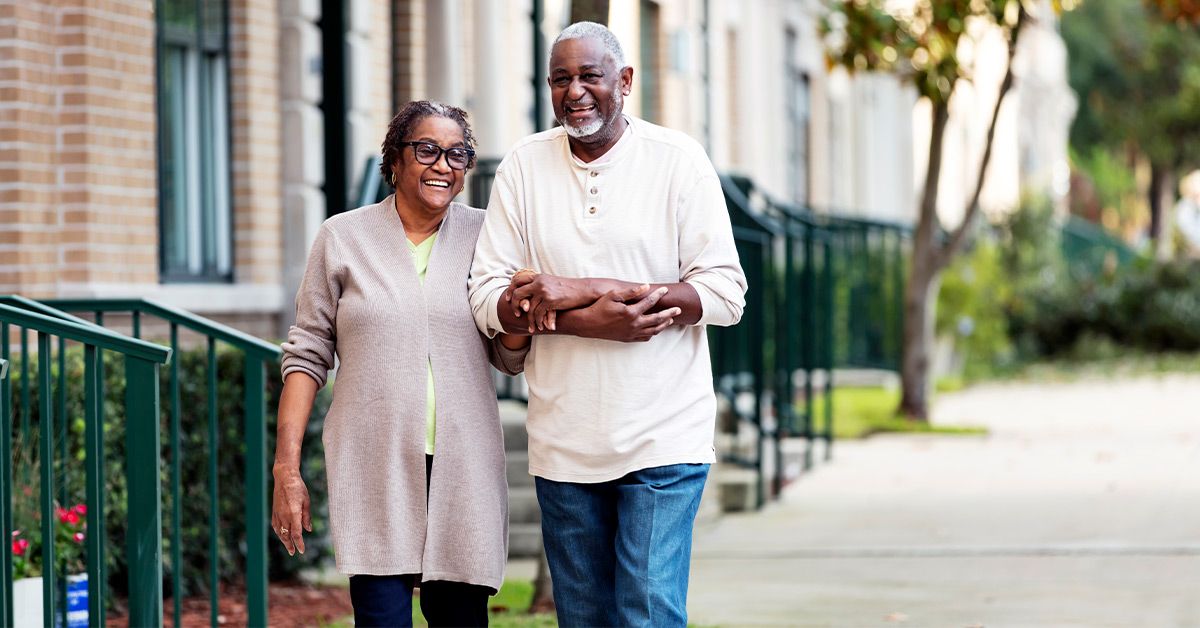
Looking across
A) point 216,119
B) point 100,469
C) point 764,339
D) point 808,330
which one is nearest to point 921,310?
point 808,330

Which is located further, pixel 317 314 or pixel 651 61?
pixel 651 61

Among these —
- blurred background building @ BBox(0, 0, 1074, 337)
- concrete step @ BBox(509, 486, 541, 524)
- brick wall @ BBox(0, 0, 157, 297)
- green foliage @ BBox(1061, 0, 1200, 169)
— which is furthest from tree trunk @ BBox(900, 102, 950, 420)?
green foliage @ BBox(1061, 0, 1200, 169)

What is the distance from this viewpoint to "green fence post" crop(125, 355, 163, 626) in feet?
14.7

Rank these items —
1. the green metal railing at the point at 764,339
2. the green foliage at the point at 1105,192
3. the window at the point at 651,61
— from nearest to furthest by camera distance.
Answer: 1. the green metal railing at the point at 764,339
2. the window at the point at 651,61
3. the green foliage at the point at 1105,192

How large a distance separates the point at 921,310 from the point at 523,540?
264 inches

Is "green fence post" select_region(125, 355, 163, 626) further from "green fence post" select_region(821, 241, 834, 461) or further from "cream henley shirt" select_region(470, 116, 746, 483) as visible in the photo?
"green fence post" select_region(821, 241, 834, 461)

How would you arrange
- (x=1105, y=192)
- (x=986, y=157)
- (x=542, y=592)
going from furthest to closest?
1. (x=1105, y=192)
2. (x=986, y=157)
3. (x=542, y=592)

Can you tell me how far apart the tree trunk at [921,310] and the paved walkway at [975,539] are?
665 mm

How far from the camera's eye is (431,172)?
13.1 feet

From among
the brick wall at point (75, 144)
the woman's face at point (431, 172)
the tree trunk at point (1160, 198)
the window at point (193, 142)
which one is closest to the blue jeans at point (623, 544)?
the woman's face at point (431, 172)

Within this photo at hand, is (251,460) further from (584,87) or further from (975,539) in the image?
(975,539)

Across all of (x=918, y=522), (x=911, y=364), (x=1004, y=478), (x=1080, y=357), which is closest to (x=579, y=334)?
(x=918, y=522)

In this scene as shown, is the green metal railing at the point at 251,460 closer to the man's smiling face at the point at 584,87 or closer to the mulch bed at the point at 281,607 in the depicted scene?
the man's smiling face at the point at 584,87

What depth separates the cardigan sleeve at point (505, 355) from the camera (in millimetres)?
4035
